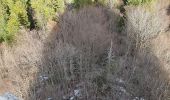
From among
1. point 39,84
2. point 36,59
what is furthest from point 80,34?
point 39,84

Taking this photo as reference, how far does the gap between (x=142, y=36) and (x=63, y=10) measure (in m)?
4.48

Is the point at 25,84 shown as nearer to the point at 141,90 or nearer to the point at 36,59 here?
the point at 36,59

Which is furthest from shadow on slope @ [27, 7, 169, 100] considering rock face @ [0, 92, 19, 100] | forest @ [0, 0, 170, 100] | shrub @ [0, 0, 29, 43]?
shrub @ [0, 0, 29, 43]

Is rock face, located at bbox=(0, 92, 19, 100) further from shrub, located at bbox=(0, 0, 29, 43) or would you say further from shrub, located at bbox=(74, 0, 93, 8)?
shrub, located at bbox=(74, 0, 93, 8)

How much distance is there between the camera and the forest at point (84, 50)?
16.1 metres

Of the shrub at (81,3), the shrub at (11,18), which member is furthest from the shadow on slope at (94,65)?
the shrub at (11,18)

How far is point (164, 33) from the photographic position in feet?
67.2

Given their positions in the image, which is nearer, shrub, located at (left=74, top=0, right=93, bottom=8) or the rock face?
the rock face

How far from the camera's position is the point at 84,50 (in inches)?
749

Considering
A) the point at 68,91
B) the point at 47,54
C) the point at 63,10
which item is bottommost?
the point at 68,91

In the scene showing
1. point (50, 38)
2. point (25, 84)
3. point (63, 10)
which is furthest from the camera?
point (63, 10)

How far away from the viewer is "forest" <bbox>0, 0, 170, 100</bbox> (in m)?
16.1

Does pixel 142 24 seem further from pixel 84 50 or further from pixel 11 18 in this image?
pixel 11 18

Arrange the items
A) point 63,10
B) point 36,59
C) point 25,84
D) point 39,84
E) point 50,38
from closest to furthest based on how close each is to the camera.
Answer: point 25,84
point 39,84
point 36,59
point 50,38
point 63,10
